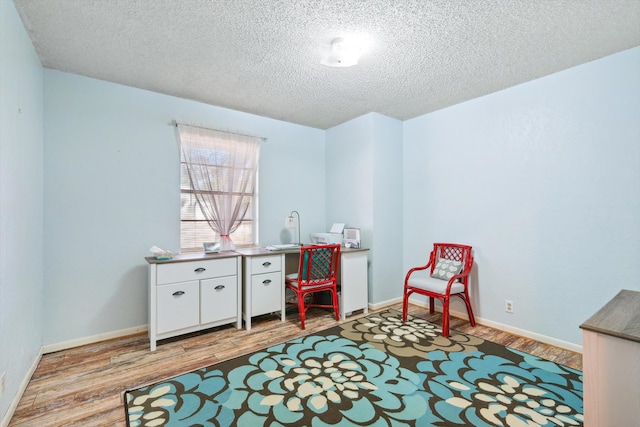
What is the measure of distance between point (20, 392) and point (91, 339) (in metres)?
0.82

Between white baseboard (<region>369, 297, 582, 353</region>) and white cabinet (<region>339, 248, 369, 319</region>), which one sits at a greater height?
white cabinet (<region>339, 248, 369, 319</region>)

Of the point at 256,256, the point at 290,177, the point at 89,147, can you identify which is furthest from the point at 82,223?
the point at 290,177

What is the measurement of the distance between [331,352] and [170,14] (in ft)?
9.14

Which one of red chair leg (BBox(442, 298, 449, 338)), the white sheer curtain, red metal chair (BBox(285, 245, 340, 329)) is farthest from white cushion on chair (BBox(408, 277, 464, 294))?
the white sheer curtain

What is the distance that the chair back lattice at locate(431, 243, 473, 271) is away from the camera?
3199 mm

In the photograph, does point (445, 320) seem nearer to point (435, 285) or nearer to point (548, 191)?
point (435, 285)

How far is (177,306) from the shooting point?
2.76 m

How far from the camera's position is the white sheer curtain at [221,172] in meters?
3.28

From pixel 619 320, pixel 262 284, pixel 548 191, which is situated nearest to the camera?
pixel 619 320

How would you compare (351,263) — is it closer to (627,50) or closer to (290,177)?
(290,177)

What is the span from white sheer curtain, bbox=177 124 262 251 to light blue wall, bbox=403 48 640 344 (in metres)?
2.36

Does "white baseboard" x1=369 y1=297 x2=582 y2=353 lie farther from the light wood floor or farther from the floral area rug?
the floral area rug

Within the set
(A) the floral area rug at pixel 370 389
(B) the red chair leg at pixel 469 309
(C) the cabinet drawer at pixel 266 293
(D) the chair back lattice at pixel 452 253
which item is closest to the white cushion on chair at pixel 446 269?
(D) the chair back lattice at pixel 452 253

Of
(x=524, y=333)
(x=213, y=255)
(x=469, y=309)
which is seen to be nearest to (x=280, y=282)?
(x=213, y=255)
